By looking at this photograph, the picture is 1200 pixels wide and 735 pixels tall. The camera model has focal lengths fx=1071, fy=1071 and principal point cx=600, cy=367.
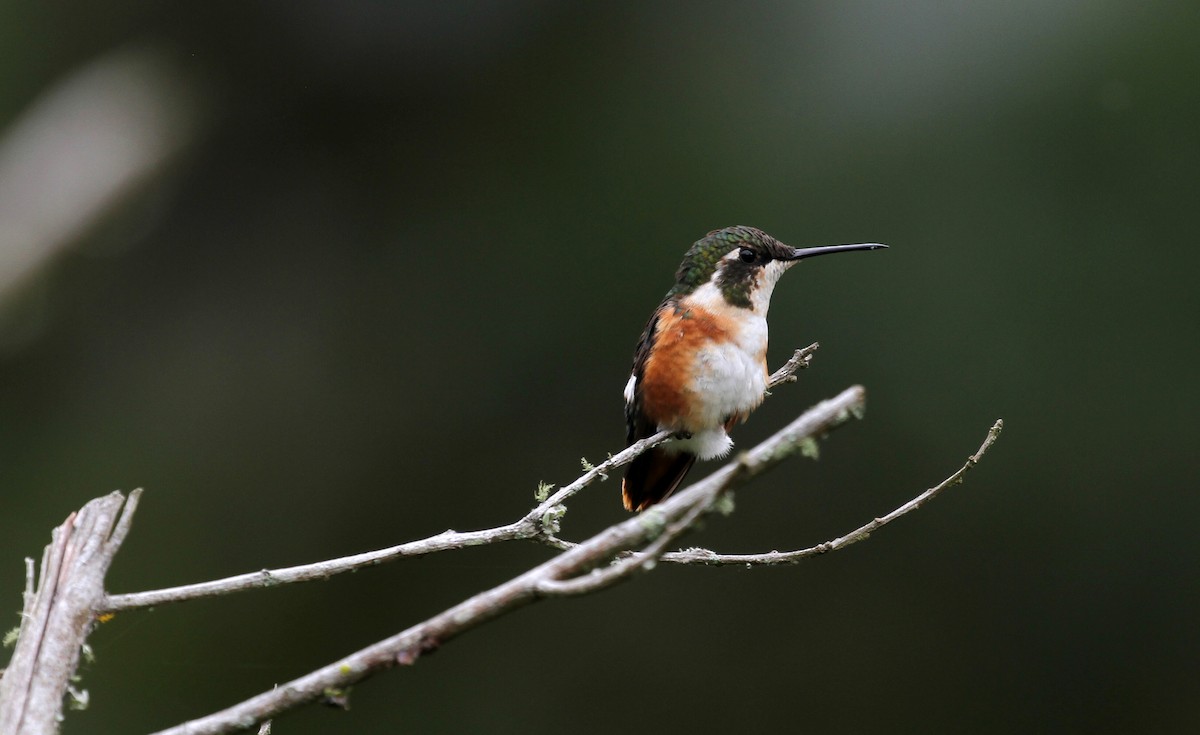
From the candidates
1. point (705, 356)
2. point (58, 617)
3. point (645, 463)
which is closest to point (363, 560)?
point (58, 617)

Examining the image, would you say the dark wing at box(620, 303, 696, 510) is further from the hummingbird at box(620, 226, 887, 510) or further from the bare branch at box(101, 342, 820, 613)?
the bare branch at box(101, 342, 820, 613)

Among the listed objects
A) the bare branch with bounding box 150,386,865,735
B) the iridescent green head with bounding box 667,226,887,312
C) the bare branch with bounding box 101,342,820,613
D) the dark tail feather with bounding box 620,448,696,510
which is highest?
the iridescent green head with bounding box 667,226,887,312

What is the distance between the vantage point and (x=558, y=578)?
1343 millimetres

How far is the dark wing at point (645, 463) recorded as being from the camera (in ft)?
9.59

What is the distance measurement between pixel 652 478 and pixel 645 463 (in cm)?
8

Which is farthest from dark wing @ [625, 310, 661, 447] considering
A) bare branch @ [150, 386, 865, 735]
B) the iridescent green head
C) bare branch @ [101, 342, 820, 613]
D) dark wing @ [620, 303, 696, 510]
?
bare branch @ [150, 386, 865, 735]

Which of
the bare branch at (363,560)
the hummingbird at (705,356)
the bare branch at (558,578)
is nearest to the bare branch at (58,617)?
the bare branch at (363,560)

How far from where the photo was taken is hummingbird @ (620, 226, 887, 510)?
273cm

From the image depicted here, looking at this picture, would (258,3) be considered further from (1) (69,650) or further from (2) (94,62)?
(1) (69,650)

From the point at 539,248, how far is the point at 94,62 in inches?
139

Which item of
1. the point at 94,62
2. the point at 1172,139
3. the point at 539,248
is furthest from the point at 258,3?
the point at 1172,139

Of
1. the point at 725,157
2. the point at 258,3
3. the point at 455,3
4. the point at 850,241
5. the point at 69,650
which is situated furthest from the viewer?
the point at 258,3

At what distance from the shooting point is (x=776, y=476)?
17.2 ft

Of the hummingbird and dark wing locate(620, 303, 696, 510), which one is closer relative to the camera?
the hummingbird
